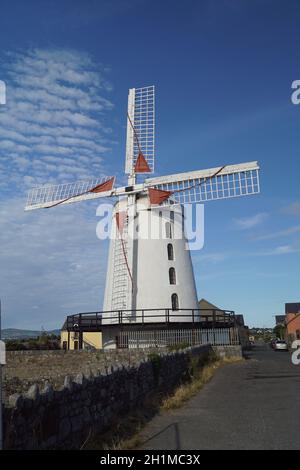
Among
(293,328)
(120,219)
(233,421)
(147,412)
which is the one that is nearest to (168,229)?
(120,219)

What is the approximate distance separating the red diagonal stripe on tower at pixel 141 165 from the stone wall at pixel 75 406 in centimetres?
2060

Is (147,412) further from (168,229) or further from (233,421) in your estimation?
(168,229)

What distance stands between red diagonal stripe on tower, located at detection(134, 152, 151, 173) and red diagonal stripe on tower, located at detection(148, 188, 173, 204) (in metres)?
2.24

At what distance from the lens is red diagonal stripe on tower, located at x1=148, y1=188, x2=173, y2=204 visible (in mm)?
30250

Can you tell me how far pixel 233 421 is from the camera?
394 inches

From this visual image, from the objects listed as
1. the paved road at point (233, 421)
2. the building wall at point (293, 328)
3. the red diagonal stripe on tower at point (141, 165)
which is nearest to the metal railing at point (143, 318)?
the red diagonal stripe on tower at point (141, 165)

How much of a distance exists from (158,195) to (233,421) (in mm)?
21334

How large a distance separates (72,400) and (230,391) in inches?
332

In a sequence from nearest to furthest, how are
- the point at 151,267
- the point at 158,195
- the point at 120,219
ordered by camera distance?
the point at 151,267
the point at 158,195
the point at 120,219

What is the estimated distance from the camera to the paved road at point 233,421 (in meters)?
8.02

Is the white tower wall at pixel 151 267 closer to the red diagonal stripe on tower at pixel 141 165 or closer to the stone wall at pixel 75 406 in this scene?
the red diagonal stripe on tower at pixel 141 165

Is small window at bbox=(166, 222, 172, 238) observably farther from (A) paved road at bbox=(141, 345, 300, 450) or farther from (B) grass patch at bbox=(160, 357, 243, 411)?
(A) paved road at bbox=(141, 345, 300, 450)

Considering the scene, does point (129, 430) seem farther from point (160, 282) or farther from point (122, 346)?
point (160, 282)
